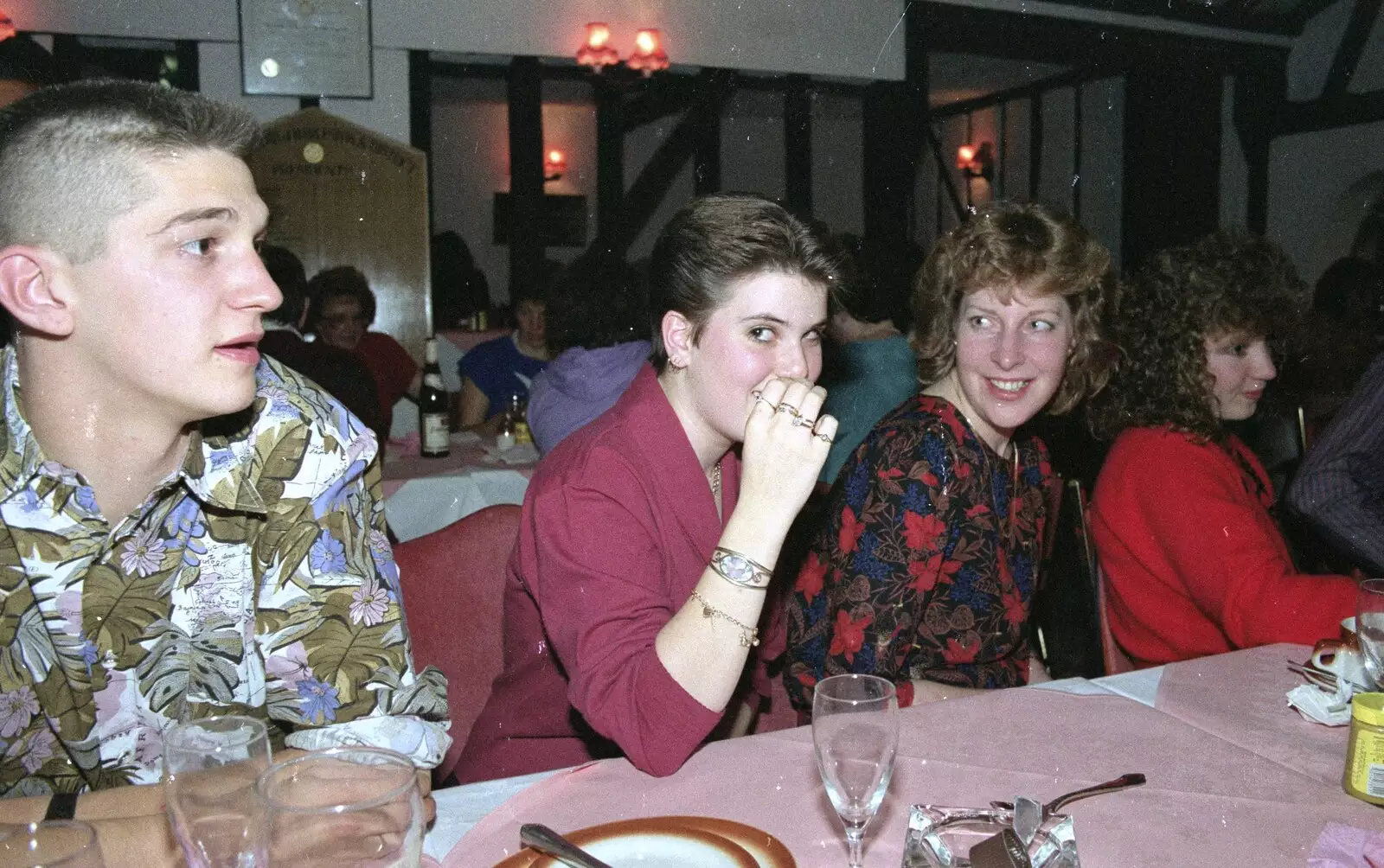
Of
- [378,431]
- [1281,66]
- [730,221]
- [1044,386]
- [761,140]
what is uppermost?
[1281,66]

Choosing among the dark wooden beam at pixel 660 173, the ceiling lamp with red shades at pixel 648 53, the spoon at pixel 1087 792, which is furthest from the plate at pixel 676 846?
the dark wooden beam at pixel 660 173

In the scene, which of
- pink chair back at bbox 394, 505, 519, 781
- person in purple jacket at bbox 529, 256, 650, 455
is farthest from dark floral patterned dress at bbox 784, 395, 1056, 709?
person in purple jacket at bbox 529, 256, 650, 455

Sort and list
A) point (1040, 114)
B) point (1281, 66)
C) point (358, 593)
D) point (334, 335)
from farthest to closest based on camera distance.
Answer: point (1040, 114) < point (1281, 66) < point (334, 335) < point (358, 593)

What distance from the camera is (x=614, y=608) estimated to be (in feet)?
4.20

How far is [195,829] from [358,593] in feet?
1.77

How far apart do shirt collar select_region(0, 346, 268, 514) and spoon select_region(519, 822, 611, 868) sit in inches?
24.3

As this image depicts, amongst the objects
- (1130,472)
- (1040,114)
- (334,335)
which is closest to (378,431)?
(334,335)

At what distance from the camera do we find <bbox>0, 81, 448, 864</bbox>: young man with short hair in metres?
1.13

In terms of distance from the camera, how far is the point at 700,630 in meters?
1.22

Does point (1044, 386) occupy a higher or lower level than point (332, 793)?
higher

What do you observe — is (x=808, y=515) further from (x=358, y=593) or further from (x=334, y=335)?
(x=334, y=335)

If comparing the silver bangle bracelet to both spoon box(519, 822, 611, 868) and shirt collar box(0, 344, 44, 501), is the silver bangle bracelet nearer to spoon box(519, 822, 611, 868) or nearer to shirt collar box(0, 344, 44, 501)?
spoon box(519, 822, 611, 868)

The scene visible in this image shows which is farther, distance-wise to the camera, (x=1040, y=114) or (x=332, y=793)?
(x=1040, y=114)

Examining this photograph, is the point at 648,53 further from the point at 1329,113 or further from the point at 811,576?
the point at 1329,113
